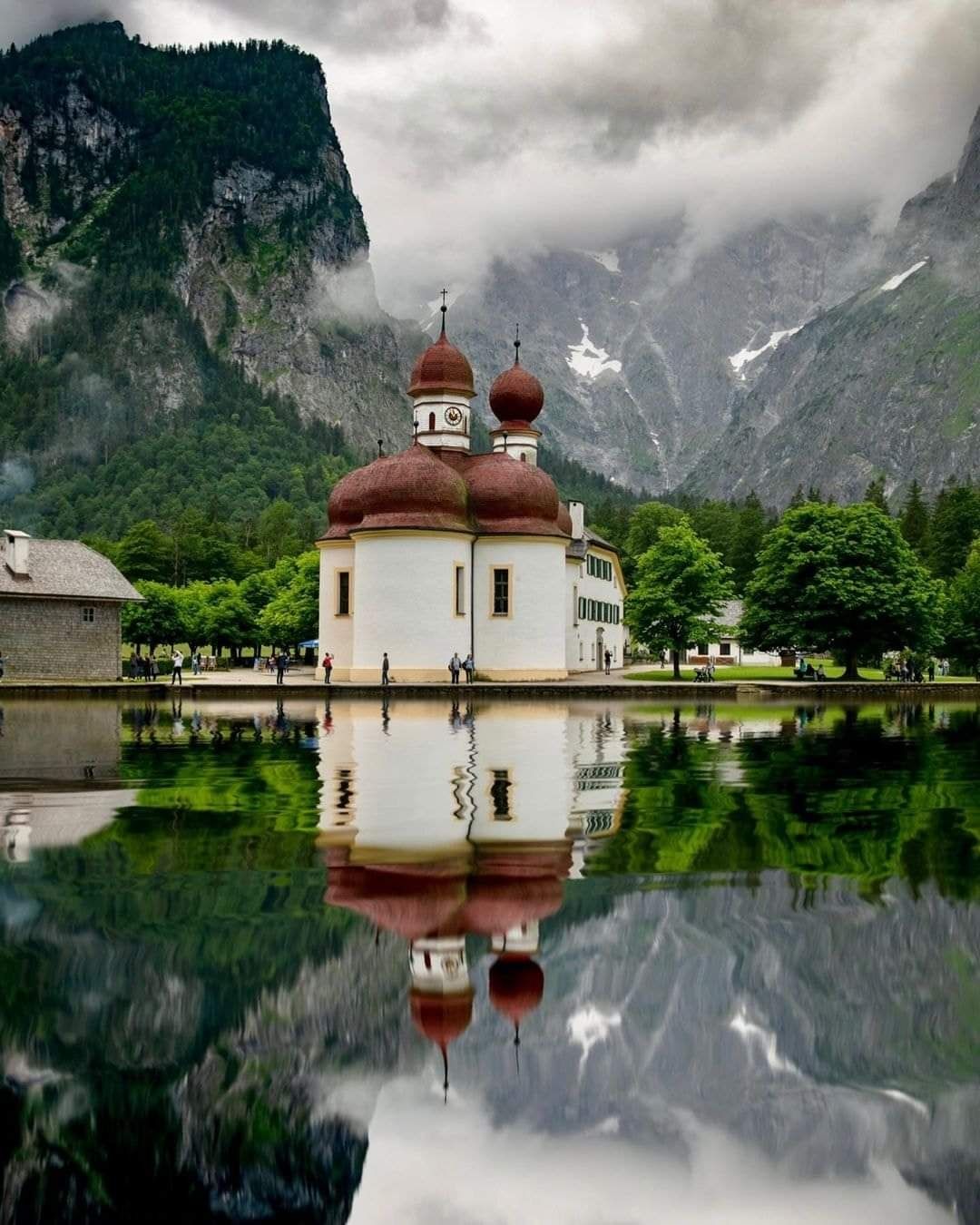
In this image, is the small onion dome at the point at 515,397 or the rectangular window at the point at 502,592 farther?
the small onion dome at the point at 515,397

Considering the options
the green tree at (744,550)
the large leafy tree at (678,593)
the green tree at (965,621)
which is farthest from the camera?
the green tree at (744,550)

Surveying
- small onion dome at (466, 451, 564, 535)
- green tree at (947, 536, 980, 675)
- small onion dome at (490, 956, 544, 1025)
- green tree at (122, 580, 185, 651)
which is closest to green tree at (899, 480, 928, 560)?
green tree at (947, 536, 980, 675)

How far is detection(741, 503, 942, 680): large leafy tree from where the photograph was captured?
219 feet

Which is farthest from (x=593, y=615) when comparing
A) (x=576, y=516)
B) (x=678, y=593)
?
(x=678, y=593)

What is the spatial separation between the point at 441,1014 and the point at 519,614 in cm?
5359

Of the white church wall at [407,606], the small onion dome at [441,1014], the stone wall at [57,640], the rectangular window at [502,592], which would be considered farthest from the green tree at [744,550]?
the small onion dome at [441,1014]

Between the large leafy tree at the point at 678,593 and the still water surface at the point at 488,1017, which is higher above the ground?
the large leafy tree at the point at 678,593

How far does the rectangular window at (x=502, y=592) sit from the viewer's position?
200ft

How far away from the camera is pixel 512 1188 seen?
562 cm

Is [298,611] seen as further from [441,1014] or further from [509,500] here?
[441,1014]

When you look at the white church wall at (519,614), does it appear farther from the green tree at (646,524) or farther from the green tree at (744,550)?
the green tree at (744,550)

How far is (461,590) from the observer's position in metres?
60.1

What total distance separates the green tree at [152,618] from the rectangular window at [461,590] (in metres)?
42.2

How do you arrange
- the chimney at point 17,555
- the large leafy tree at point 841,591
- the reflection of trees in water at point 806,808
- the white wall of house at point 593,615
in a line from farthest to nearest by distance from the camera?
1. the white wall of house at point 593,615
2. the large leafy tree at point 841,591
3. the chimney at point 17,555
4. the reflection of trees in water at point 806,808
